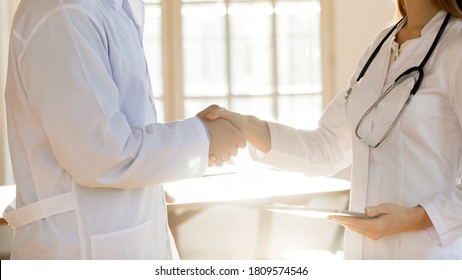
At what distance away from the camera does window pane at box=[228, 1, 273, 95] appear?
4898 millimetres

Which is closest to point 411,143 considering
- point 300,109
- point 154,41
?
point 300,109

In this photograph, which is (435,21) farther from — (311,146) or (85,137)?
(85,137)

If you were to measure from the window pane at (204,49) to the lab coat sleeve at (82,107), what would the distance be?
3.43 m

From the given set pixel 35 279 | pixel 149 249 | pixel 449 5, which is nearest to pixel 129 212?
pixel 149 249

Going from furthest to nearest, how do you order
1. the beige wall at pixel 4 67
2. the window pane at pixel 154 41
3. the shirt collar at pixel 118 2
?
1. the window pane at pixel 154 41
2. the beige wall at pixel 4 67
3. the shirt collar at pixel 118 2

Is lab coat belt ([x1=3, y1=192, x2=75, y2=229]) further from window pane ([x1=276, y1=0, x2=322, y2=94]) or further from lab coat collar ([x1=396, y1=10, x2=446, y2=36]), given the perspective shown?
window pane ([x1=276, y1=0, x2=322, y2=94])

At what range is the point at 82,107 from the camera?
1412 mm

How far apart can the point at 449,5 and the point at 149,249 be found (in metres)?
0.99

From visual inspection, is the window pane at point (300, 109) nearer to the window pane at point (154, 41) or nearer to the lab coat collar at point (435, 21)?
the window pane at point (154, 41)

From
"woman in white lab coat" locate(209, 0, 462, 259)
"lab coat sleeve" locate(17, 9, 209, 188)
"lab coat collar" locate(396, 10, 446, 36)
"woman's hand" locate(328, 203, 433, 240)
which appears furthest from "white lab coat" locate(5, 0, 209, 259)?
"lab coat collar" locate(396, 10, 446, 36)

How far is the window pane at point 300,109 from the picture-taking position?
4.93m

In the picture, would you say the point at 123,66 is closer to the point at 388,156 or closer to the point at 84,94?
the point at 84,94

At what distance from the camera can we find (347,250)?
6.33ft

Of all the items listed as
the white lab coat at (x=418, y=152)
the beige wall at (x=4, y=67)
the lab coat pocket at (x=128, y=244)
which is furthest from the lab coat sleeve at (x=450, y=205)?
the beige wall at (x=4, y=67)
